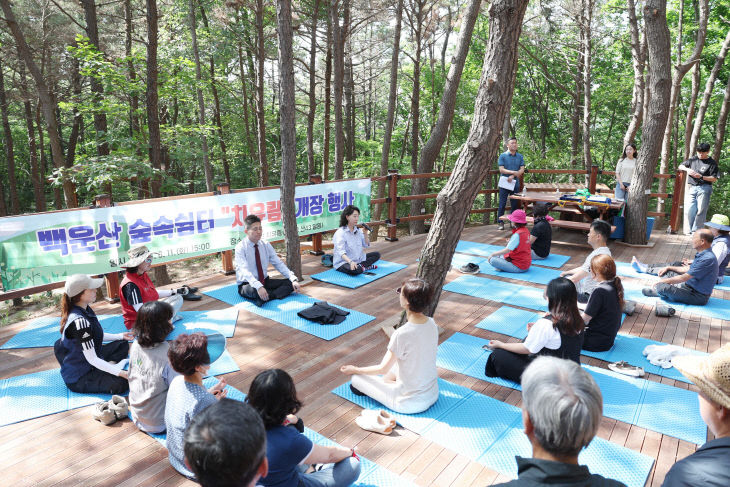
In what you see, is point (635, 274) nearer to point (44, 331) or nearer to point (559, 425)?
point (559, 425)

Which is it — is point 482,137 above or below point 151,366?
above

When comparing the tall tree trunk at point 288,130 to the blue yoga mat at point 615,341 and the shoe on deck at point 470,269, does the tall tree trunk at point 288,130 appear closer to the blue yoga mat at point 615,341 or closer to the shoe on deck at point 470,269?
the shoe on deck at point 470,269

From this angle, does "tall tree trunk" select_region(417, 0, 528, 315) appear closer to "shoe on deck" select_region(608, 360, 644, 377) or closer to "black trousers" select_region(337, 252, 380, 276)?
"shoe on deck" select_region(608, 360, 644, 377)

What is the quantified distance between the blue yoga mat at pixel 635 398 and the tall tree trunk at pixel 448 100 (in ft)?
20.6

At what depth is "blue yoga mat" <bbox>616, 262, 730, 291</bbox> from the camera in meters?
6.11

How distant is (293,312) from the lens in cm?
515

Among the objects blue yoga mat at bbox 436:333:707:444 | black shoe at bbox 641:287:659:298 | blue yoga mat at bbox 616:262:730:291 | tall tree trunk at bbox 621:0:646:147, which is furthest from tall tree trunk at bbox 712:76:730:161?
blue yoga mat at bbox 436:333:707:444

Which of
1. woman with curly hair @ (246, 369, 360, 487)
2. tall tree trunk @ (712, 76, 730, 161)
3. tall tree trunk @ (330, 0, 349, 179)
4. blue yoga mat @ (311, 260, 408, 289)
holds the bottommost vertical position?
blue yoga mat @ (311, 260, 408, 289)

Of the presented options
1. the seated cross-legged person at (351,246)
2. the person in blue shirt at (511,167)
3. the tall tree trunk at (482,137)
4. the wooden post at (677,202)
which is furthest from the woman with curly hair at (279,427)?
the wooden post at (677,202)

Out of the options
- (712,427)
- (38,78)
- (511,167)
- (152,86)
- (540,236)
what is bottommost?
(540,236)

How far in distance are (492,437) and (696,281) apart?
385 cm

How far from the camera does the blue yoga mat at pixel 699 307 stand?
5124mm

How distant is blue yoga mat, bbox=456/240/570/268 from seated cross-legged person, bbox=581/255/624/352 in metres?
2.86

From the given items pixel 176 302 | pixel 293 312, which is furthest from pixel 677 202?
pixel 176 302
